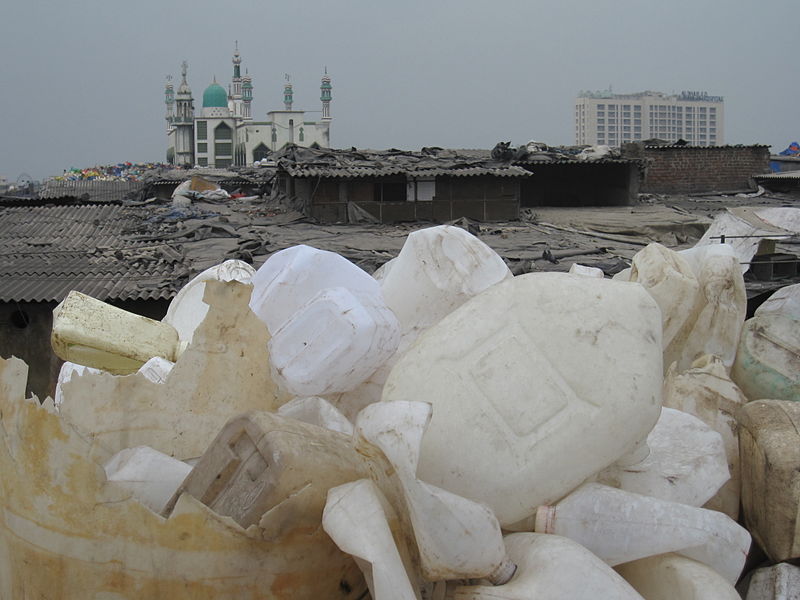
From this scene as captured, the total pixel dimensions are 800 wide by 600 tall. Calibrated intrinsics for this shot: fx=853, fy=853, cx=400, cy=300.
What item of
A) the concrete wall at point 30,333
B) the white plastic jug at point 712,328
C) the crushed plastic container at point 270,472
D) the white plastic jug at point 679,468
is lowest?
the concrete wall at point 30,333

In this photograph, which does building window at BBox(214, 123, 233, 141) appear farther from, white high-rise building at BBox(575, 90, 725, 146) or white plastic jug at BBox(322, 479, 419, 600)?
white plastic jug at BBox(322, 479, 419, 600)

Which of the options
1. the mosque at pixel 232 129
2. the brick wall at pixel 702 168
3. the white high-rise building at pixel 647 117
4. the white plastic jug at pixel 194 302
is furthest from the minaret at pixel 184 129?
the white plastic jug at pixel 194 302

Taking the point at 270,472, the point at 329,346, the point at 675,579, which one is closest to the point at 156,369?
the point at 329,346

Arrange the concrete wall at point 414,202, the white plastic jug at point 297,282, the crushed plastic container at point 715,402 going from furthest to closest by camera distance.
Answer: the concrete wall at point 414,202
the white plastic jug at point 297,282
the crushed plastic container at point 715,402

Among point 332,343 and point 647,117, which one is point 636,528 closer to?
point 332,343

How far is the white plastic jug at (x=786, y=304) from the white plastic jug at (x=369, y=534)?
1.74 metres

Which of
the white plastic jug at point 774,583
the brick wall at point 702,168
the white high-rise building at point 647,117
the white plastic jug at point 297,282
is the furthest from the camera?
the white high-rise building at point 647,117

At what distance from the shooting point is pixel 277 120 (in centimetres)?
6525

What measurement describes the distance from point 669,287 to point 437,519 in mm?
1415

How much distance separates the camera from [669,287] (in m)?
2.56

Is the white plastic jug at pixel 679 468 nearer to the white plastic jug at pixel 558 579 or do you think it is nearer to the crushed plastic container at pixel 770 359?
the white plastic jug at pixel 558 579

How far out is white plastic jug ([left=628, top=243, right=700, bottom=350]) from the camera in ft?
8.40

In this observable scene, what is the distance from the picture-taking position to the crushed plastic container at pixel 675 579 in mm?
1573

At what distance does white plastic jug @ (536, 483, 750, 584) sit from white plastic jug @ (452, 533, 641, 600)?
9 cm
